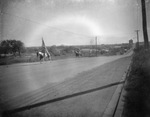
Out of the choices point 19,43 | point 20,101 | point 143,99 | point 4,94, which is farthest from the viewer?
point 19,43

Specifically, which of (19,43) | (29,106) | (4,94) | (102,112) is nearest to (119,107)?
(102,112)

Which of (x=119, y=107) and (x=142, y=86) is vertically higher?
(x=142, y=86)

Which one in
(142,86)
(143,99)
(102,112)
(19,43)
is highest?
(19,43)

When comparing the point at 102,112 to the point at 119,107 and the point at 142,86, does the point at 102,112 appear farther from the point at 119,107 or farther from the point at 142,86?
the point at 142,86

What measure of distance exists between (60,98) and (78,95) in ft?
2.24

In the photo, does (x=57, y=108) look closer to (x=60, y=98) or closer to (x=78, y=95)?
(x=60, y=98)

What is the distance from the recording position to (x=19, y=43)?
187 ft

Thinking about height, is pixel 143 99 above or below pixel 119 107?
above

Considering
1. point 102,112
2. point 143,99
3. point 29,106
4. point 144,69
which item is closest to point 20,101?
point 29,106

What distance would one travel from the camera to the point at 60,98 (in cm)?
425

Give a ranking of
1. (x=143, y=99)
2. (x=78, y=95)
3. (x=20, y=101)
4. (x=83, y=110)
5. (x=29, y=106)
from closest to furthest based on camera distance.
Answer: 1. (x=143, y=99)
2. (x=83, y=110)
3. (x=29, y=106)
4. (x=20, y=101)
5. (x=78, y=95)

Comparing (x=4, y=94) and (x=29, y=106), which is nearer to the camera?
(x=29, y=106)

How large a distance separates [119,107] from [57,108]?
5.86 ft

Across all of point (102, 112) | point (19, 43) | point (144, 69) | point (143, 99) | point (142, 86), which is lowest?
point (102, 112)
